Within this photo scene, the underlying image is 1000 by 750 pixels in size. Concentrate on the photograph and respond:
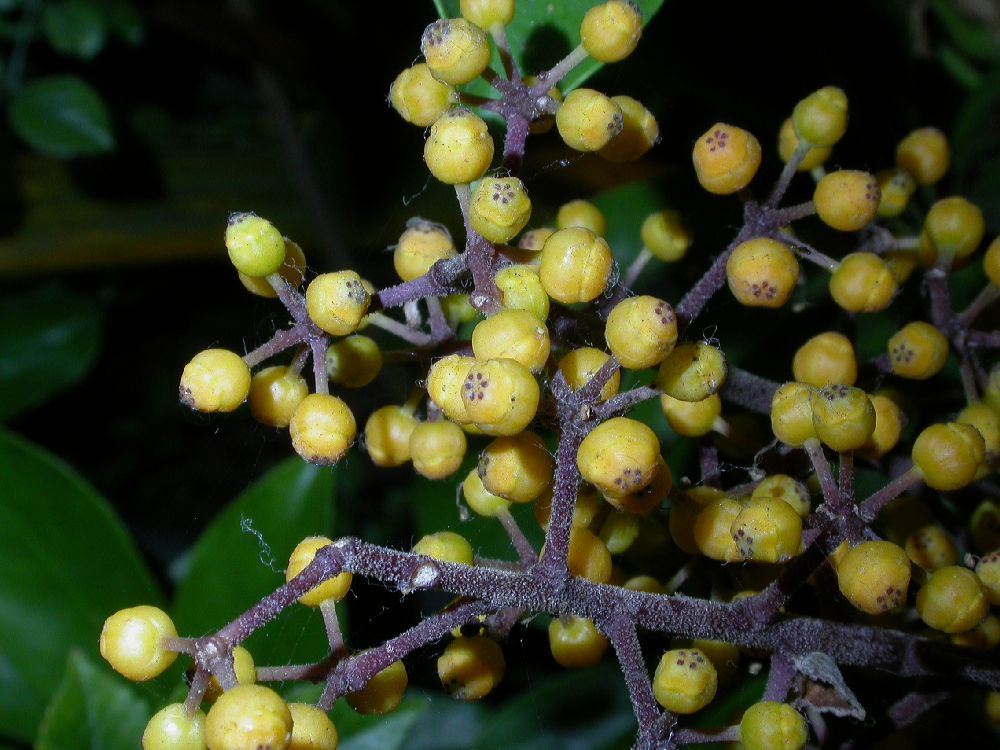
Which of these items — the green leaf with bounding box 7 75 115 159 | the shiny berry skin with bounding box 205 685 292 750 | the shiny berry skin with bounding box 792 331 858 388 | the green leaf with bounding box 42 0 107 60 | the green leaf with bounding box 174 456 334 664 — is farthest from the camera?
the green leaf with bounding box 42 0 107 60

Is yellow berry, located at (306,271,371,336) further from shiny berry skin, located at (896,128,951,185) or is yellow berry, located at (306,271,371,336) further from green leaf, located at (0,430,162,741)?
green leaf, located at (0,430,162,741)

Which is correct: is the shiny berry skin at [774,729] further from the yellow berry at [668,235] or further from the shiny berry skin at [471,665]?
the yellow berry at [668,235]

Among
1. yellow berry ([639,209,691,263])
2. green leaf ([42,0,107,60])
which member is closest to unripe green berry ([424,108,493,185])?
yellow berry ([639,209,691,263])

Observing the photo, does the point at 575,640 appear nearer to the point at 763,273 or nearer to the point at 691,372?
the point at 691,372

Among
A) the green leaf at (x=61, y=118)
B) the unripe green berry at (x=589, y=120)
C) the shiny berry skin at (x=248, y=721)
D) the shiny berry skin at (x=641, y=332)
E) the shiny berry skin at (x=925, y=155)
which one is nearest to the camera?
the shiny berry skin at (x=248, y=721)

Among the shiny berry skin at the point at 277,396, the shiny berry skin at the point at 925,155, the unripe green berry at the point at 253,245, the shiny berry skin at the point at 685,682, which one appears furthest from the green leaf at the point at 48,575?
the shiny berry skin at the point at 925,155

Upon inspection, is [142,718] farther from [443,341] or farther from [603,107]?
[603,107]

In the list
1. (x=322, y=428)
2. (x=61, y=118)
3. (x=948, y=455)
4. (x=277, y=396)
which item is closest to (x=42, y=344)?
(x=61, y=118)
